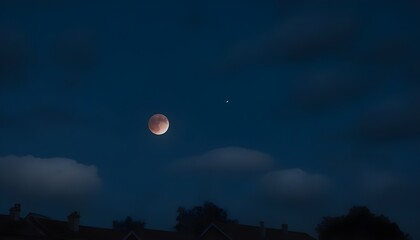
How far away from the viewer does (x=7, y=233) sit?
50281 mm

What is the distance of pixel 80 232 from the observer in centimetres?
5588

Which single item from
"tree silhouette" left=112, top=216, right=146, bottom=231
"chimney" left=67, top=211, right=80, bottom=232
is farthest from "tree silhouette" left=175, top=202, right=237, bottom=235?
"chimney" left=67, top=211, right=80, bottom=232

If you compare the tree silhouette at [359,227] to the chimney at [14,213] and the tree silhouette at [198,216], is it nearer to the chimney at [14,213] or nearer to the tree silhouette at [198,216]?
the chimney at [14,213]

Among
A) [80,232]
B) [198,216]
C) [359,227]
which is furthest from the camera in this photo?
[198,216]

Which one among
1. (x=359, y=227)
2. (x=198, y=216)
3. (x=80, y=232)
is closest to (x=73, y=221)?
(x=80, y=232)

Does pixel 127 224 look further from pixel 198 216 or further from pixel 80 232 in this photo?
pixel 80 232

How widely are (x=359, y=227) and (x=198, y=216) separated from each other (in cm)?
5083

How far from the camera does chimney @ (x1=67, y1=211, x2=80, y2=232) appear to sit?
183 feet

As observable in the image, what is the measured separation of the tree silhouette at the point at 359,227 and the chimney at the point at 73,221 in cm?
2347

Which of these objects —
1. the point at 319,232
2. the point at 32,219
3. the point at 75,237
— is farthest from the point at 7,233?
the point at 319,232

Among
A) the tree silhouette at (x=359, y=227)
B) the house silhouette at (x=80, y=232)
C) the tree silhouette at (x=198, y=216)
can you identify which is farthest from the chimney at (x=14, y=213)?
the tree silhouette at (x=198, y=216)

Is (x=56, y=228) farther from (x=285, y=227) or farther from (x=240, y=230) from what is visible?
(x=285, y=227)

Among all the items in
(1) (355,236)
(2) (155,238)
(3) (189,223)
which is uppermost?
(3) (189,223)

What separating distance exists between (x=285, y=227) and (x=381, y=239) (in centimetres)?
1530
